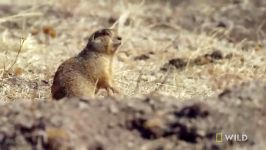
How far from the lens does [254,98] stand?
4.90 meters

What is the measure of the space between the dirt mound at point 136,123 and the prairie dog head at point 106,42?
239 centimetres

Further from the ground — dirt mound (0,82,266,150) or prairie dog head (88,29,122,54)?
prairie dog head (88,29,122,54)

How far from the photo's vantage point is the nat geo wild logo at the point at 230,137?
15.1 ft

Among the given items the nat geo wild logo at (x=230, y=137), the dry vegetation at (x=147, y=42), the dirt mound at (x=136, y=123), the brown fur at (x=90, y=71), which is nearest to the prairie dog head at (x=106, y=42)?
the brown fur at (x=90, y=71)

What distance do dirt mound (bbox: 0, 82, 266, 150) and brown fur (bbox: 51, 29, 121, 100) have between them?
6.39 feet

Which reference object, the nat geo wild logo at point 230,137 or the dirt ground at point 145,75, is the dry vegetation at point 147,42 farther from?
the nat geo wild logo at point 230,137

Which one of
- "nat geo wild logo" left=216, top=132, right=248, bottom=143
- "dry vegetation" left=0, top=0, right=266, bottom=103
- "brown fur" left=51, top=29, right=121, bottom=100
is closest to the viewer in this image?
"nat geo wild logo" left=216, top=132, right=248, bottom=143

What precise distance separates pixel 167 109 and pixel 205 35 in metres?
6.57

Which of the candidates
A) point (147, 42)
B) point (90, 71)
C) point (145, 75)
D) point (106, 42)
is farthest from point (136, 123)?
point (147, 42)

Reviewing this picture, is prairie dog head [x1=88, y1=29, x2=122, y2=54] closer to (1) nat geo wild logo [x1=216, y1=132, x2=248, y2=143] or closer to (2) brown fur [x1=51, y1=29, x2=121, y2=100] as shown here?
(2) brown fur [x1=51, y1=29, x2=121, y2=100]

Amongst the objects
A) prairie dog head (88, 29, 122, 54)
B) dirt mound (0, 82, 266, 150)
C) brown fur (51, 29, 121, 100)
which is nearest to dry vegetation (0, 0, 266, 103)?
brown fur (51, 29, 121, 100)

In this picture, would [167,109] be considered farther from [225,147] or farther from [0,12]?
[0,12]

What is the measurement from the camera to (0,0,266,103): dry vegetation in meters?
8.12

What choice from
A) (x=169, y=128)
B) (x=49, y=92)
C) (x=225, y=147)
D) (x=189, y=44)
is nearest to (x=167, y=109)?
(x=169, y=128)
